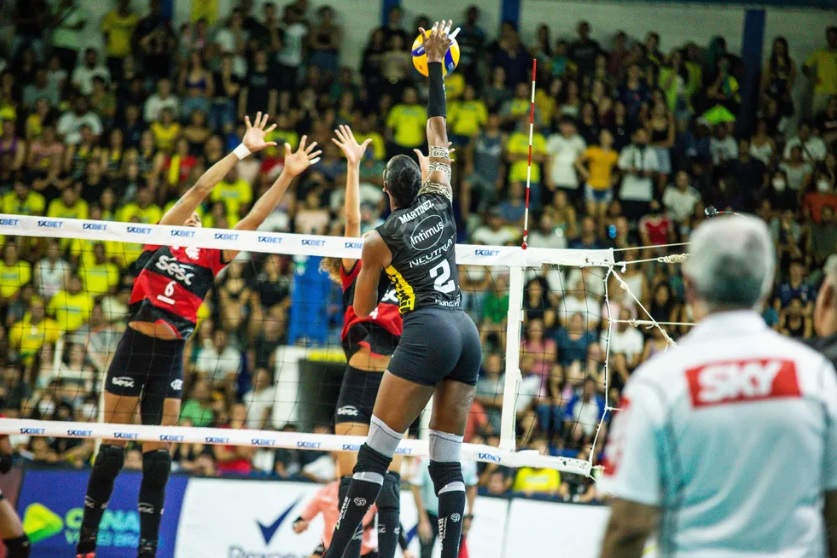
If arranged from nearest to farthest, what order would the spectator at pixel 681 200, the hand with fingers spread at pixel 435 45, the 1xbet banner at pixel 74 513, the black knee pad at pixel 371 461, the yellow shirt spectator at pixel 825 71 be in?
the black knee pad at pixel 371 461, the hand with fingers spread at pixel 435 45, the 1xbet banner at pixel 74 513, the spectator at pixel 681 200, the yellow shirt spectator at pixel 825 71

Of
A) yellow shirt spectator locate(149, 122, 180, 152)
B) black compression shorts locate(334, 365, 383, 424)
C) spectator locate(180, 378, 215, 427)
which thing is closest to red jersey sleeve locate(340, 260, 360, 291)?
black compression shorts locate(334, 365, 383, 424)

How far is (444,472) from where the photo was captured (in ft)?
19.6

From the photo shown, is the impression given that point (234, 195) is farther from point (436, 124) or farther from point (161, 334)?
point (436, 124)

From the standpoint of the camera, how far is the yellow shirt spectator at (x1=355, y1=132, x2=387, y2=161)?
1544cm

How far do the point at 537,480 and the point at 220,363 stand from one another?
13.9 feet

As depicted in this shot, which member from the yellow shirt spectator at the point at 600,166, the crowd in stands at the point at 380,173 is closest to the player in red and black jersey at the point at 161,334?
the crowd in stands at the point at 380,173

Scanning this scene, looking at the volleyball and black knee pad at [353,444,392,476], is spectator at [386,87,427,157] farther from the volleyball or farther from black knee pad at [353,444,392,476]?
black knee pad at [353,444,392,476]

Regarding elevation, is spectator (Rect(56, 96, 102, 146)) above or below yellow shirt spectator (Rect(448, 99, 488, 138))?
below

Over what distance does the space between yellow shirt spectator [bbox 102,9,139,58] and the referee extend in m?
15.6

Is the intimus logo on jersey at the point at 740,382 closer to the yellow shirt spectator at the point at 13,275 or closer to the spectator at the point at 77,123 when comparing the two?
the yellow shirt spectator at the point at 13,275

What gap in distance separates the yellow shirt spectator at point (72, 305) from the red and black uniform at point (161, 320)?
5.91 m

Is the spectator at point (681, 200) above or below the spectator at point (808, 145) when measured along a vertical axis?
below

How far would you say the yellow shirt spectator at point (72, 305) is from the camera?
12992mm

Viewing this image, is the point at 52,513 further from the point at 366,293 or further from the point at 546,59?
the point at 546,59
